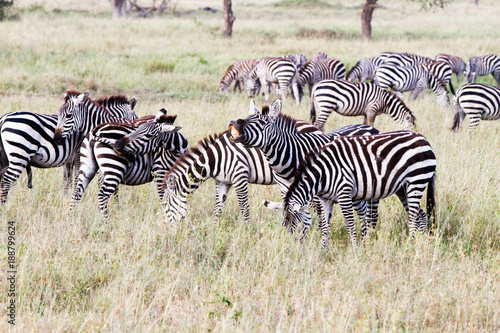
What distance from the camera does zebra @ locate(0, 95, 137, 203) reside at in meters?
6.01

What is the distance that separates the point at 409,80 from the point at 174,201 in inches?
399

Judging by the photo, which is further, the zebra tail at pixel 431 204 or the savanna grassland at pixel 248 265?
the zebra tail at pixel 431 204

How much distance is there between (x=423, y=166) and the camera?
17.1ft

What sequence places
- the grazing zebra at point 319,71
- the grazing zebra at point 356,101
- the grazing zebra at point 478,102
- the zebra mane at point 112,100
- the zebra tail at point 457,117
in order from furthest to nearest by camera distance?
the grazing zebra at point 319,71
the zebra tail at point 457,117
the grazing zebra at point 356,101
the grazing zebra at point 478,102
the zebra mane at point 112,100

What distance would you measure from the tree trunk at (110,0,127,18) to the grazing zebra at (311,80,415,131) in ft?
96.4

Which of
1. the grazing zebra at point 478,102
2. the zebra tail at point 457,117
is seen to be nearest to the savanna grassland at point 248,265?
the zebra tail at point 457,117

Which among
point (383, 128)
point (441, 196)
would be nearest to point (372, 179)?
point (441, 196)

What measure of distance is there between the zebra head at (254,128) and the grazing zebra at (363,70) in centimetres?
1106

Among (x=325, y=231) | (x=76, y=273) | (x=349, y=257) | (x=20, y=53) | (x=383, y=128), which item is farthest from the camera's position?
(x=20, y=53)

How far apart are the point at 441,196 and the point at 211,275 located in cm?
323

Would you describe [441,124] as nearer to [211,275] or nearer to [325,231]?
[325,231]

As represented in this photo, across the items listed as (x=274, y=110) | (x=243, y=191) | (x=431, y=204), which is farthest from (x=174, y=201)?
(x=431, y=204)

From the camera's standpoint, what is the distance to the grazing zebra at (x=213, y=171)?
18.2ft

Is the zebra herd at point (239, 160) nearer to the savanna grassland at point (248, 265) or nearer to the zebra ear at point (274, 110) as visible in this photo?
the zebra ear at point (274, 110)
